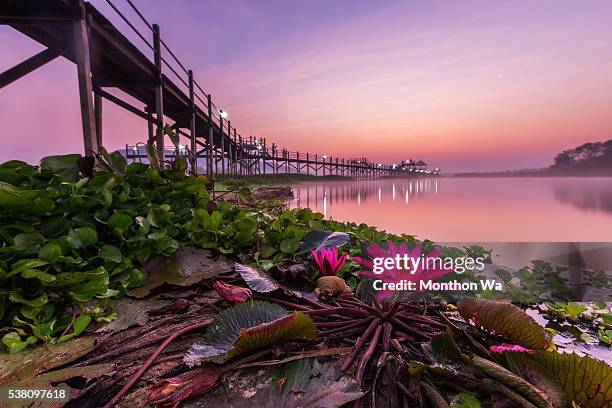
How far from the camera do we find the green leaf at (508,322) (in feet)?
2.65

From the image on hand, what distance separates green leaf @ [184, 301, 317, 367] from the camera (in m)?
0.81

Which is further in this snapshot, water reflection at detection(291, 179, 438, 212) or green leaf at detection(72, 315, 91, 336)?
water reflection at detection(291, 179, 438, 212)

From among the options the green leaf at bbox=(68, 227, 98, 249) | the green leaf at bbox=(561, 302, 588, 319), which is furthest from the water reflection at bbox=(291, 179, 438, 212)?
the green leaf at bbox=(68, 227, 98, 249)

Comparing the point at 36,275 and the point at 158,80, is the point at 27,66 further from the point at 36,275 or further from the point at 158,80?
the point at 36,275

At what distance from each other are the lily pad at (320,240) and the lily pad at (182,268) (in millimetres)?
420

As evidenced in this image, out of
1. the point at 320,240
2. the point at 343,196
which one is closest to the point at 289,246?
the point at 320,240

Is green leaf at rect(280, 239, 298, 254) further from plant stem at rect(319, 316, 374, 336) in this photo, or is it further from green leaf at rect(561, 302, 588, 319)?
green leaf at rect(561, 302, 588, 319)

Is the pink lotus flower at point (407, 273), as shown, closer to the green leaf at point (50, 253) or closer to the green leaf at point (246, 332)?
the green leaf at point (246, 332)

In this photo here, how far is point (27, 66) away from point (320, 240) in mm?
5982

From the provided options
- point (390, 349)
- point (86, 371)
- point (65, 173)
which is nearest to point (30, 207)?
point (65, 173)

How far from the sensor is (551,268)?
2.55 metres

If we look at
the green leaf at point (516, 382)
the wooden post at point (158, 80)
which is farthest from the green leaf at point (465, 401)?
the wooden post at point (158, 80)

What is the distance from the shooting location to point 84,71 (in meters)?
4.80

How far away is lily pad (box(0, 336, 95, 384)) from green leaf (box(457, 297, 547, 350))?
1.27 metres
